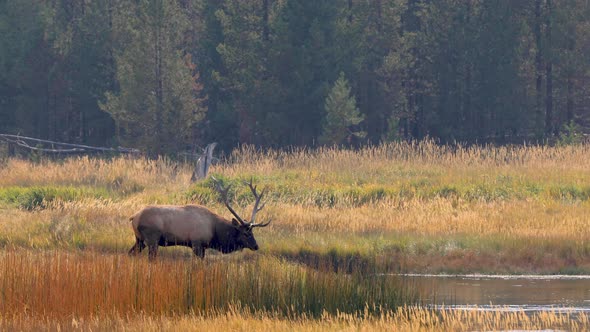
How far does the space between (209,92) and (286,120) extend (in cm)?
727

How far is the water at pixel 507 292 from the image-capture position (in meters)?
15.2

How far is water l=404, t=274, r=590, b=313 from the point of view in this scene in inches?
599

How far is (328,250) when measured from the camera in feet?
65.7

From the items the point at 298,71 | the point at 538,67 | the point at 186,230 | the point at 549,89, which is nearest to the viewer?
the point at 186,230

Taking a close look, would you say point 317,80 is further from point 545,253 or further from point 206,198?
point 545,253

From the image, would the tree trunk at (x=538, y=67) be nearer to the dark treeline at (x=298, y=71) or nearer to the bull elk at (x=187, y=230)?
the dark treeline at (x=298, y=71)

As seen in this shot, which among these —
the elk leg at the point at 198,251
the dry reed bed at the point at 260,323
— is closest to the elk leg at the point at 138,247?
the elk leg at the point at 198,251

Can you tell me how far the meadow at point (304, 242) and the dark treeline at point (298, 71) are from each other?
30.7 feet

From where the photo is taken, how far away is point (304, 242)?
20.5 metres

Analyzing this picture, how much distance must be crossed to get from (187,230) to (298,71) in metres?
31.5

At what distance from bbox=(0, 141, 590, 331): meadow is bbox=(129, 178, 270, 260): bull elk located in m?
0.43

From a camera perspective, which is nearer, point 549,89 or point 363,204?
point 363,204

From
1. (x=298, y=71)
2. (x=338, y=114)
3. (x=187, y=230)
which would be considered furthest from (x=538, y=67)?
(x=187, y=230)

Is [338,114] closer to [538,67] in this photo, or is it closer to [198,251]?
[538,67]
